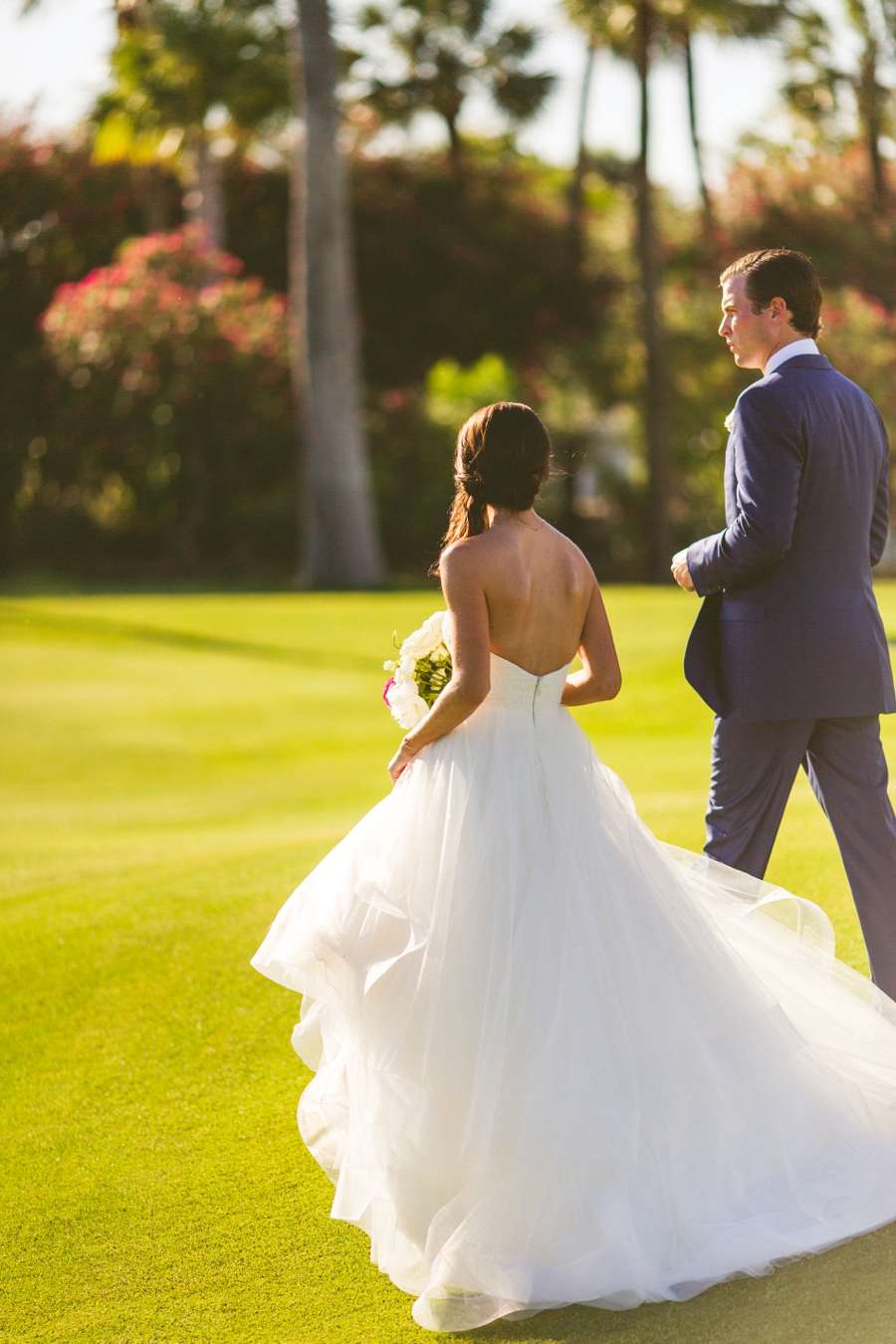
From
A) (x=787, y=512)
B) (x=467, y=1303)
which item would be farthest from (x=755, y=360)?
(x=467, y=1303)

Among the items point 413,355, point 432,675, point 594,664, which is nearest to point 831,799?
point 594,664

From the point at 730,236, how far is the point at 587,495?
5134mm

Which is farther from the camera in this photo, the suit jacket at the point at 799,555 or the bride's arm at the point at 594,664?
the suit jacket at the point at 799,555

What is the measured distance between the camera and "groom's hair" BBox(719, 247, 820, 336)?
3381 millimetres

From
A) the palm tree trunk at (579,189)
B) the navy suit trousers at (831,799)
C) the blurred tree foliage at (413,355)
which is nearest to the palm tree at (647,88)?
the blurred tree foliage at (413,355)

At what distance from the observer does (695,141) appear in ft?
73.8

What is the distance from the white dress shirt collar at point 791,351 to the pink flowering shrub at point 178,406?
1744cm

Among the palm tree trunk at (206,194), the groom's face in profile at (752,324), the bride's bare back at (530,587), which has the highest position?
the palm tree trunk at (206,194)

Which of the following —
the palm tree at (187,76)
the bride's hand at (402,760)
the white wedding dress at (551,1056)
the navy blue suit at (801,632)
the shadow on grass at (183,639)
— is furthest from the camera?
the palm tree at (187,76)

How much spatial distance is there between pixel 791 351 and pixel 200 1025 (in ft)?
8.95

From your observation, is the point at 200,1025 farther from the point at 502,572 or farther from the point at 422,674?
the point at 502,572

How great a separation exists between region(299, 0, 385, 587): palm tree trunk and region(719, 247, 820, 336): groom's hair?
13.8 meters

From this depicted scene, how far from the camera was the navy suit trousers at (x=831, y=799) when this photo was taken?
3459mm

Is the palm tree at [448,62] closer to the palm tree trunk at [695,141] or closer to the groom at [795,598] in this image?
the palm tree trunk at [695,141]
